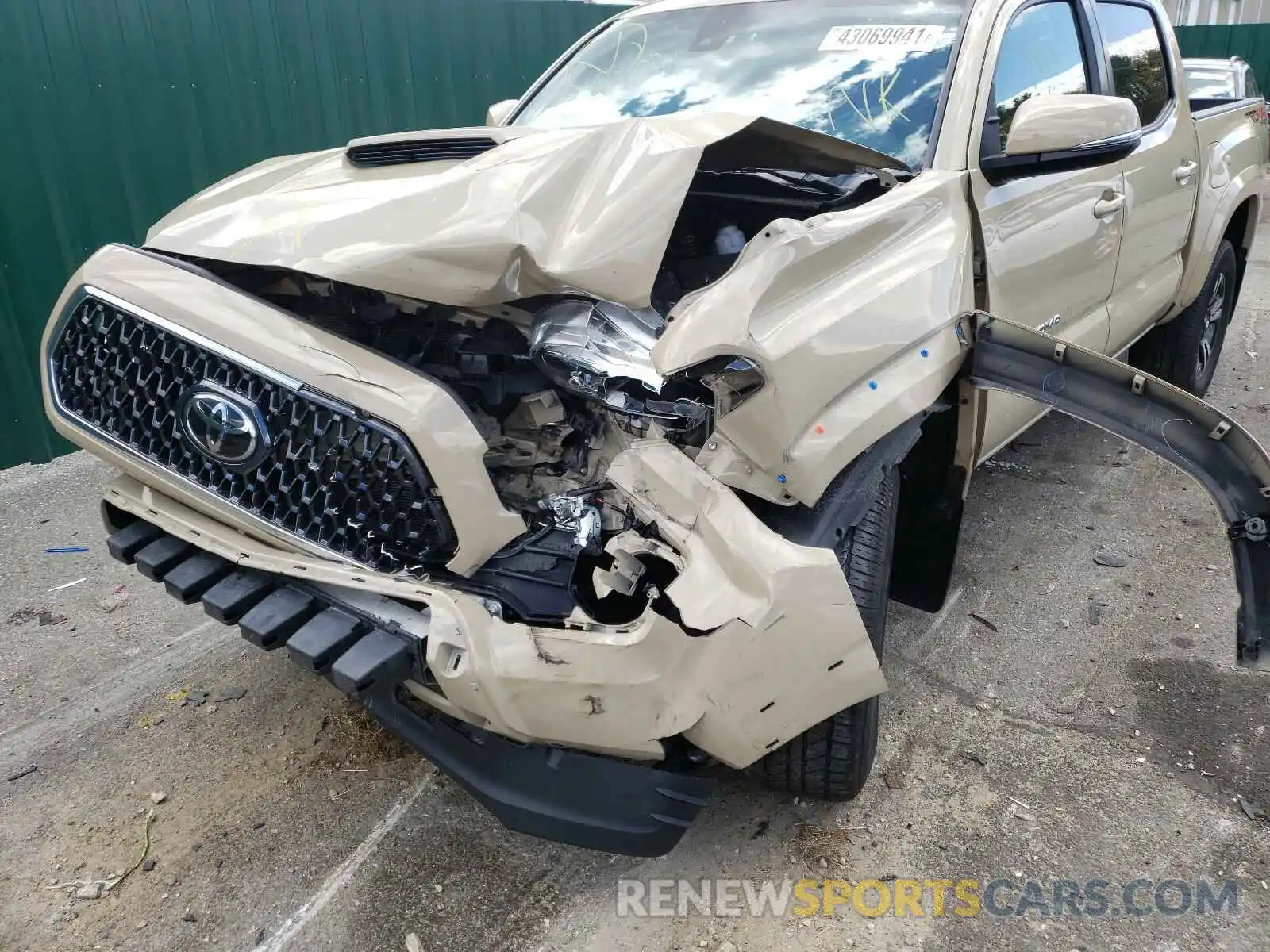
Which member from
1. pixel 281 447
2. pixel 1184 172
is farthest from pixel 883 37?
pixel 281 447

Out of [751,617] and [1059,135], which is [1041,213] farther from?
[751,617]

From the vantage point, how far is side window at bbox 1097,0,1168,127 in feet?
11.9

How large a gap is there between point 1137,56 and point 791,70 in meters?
1.82

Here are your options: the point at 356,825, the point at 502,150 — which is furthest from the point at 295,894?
the point at 502,150

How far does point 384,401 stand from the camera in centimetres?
188

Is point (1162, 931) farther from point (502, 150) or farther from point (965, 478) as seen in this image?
point (502, 150)

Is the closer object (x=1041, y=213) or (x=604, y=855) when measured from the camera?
(x=604, y=855)

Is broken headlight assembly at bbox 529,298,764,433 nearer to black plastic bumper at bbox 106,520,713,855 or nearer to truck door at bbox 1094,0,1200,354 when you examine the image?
black plastic bumper at bbox 106,520,713,855

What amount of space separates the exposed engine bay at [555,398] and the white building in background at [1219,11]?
1937 cm

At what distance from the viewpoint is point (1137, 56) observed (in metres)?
3.82

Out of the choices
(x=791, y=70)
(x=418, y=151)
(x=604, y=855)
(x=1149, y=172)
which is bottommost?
(x=604, y=855)

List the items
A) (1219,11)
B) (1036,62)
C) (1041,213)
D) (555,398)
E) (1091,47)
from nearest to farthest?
1. (555,398)
2. (1041,213)
3. (1036,62)
4. (1091,47)
5. (1219,11)

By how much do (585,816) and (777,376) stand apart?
97cm

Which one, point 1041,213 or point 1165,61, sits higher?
point 1165,61
